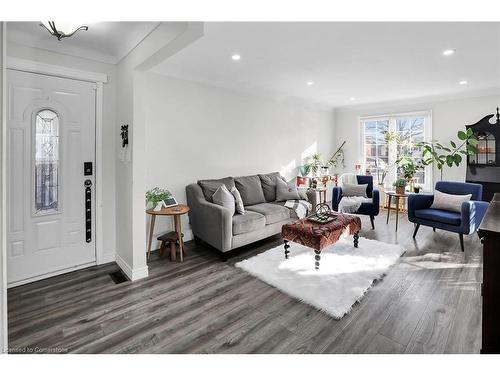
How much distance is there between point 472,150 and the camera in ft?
16.1

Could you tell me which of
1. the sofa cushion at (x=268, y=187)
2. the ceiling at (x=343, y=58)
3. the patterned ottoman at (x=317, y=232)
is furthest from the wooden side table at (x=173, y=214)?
Result: the ceiling at (x=343, y=58)

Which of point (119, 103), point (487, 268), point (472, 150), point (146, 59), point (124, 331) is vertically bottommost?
point (124, 331)

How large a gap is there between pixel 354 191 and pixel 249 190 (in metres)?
2.01

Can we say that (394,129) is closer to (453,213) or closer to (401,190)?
(401,190)

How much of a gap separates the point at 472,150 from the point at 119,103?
18.7ft

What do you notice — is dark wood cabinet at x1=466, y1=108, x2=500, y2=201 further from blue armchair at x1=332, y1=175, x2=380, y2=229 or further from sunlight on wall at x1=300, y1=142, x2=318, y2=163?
sunlight on wall at x1=300, y1=142, x2=318, y2=163

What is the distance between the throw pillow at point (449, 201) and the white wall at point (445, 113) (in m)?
1.93

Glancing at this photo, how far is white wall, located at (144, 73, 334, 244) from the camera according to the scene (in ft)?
12.6

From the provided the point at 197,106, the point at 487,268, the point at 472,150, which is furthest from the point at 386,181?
the point at 487,268

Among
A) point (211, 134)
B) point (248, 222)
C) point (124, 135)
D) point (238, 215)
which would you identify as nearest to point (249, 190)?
point (238, 215)

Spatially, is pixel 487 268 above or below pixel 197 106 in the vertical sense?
below

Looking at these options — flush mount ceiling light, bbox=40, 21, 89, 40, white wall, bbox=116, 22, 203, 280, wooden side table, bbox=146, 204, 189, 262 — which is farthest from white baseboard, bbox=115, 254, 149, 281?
flush mount ceiling light, bbox=40, 21, 89, 40

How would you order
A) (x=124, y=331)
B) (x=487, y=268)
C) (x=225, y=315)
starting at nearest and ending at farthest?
(x=487, y=268) → (x=124, y=331) → (x=225, y=315)

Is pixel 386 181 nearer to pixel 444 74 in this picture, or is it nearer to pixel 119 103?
pixel 444 74
